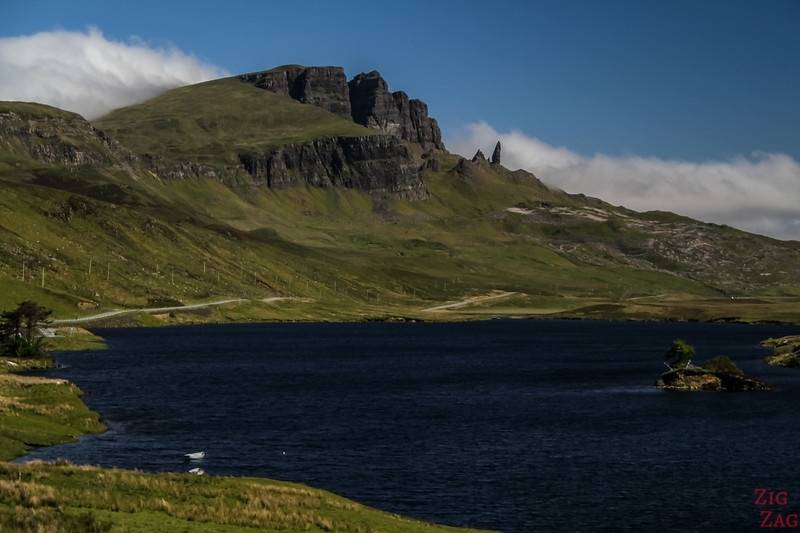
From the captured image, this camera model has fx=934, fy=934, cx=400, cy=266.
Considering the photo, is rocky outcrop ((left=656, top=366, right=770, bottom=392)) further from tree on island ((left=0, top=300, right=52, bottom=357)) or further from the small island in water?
tree on island ((left=0, top=300, right=52, bottom=357))

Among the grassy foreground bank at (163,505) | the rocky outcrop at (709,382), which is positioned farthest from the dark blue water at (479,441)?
the grassy foreground bank at (163,505)

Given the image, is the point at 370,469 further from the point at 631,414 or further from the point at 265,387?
the point at 265,387

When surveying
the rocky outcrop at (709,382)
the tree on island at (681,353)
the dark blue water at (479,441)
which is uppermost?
the tree on island at (681,353)

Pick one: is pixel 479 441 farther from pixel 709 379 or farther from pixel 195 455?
pixel 709 379

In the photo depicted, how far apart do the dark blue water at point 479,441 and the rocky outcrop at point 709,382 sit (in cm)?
345

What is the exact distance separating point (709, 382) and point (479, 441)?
6202 cm

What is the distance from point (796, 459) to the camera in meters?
92.1

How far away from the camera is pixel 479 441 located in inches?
3981

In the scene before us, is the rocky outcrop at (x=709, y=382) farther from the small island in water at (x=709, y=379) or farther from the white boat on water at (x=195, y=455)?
the white boat on water at (x=195, y=455)

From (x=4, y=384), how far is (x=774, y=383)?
121266 mm

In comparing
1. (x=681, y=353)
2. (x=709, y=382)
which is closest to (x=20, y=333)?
(x=681, y=353)

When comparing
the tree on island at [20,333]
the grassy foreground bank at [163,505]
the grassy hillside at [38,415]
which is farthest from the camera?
the tree on island at [20,333]

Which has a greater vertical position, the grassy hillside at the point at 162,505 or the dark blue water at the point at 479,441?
the grassy hillside at the point at 162,505

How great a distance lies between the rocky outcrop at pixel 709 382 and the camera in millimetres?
146750
